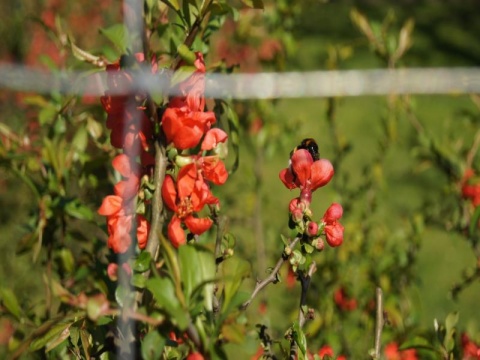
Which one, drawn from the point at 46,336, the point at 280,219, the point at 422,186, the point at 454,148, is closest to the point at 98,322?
the point at 46,336

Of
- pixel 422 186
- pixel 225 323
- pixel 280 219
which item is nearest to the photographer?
pixel 225 323

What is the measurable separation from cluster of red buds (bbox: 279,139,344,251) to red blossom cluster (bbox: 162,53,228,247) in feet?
0.35

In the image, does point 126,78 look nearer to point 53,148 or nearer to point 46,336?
point 46,336

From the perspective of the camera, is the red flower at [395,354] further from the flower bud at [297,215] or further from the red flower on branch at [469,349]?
the flower bud at [297,215]

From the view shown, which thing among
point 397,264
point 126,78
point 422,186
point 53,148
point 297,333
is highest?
point 126,78

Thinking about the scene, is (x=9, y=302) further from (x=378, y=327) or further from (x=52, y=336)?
(x=378, y=327)

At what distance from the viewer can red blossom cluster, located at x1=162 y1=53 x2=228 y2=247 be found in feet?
2.75

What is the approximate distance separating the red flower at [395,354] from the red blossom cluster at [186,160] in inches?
24.2

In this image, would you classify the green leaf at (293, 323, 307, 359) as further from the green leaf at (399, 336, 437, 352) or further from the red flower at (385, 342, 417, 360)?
the red flower at (385, 342, 417, 360)

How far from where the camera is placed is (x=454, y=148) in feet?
5.88

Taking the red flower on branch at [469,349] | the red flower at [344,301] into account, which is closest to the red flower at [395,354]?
the red flower on branch at [469,349]

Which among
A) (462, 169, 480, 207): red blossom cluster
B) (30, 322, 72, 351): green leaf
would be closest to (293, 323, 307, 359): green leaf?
(30, 322, 72, 351): green leaf

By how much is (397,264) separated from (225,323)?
105 centimetres

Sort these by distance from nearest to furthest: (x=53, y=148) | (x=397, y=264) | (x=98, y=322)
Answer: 1. (x=98, y=322)
2. (x=53, y=148)
3. (x=397, y=264)
